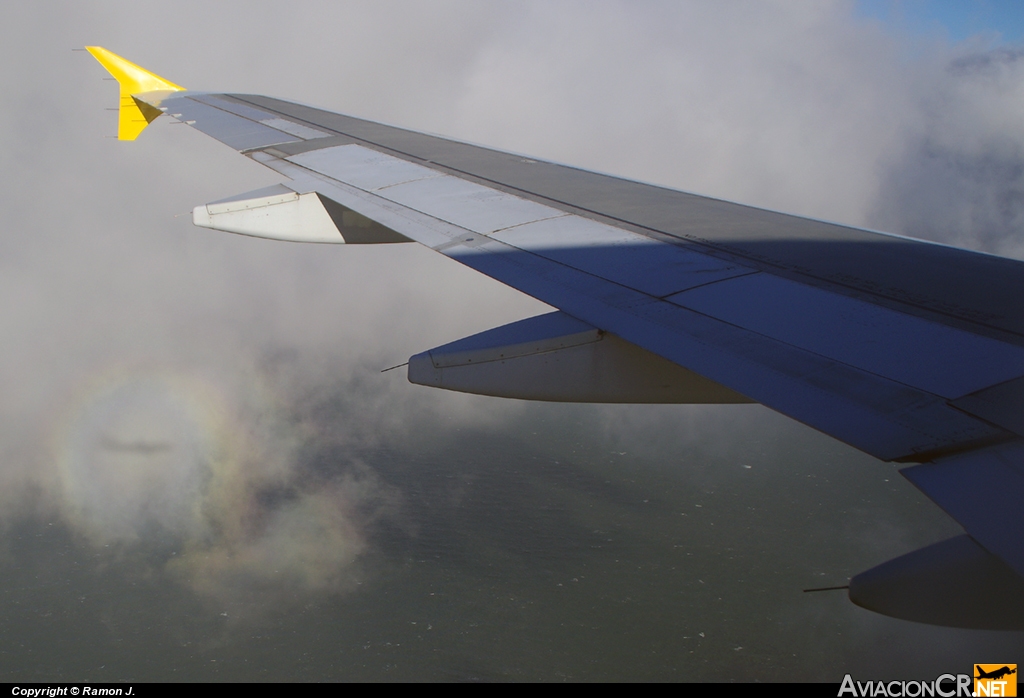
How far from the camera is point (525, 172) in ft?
19.1

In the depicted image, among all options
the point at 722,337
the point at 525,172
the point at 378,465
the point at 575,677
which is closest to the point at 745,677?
A: the point at 575,677

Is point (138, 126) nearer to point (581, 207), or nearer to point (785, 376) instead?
point (581, 207)

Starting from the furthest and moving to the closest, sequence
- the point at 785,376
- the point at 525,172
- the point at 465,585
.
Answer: the point at 465,585 → the point at 525,172 → the point at 785,376

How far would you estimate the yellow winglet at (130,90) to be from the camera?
25.4 ft

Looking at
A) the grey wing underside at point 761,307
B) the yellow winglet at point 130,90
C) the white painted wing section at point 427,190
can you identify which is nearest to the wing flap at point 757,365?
the grey wing underside at point 761,307

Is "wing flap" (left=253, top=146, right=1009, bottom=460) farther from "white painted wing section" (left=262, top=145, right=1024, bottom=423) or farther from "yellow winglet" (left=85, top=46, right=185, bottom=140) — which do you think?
"yellow winglet" (left=85, top=46, right=185, bottom=140)

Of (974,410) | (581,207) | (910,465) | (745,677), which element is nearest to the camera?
(910,465)

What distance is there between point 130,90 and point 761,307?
8265 millimetres

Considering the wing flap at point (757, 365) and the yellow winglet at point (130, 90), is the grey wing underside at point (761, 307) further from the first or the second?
the yellow winglet at point (130, 90)

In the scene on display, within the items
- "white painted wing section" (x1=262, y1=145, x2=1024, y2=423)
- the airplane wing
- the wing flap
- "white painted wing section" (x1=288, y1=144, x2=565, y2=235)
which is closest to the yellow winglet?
the airplane wing

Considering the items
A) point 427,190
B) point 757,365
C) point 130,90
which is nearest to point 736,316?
point 757,365

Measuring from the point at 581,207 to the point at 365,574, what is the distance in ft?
124

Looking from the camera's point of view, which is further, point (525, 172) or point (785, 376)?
point (525, 172)

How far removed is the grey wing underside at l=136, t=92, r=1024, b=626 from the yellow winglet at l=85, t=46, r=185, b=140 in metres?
2.73
